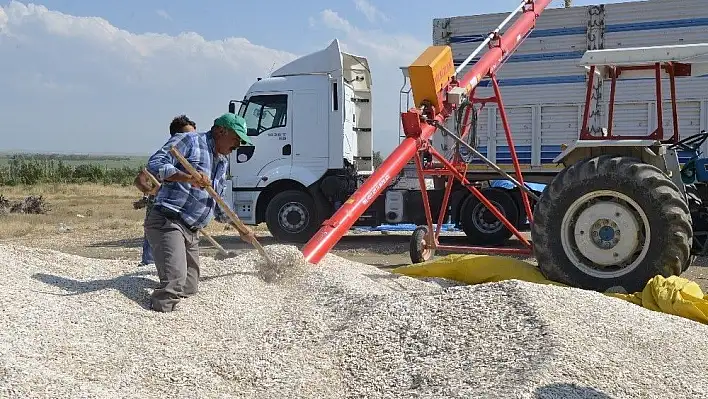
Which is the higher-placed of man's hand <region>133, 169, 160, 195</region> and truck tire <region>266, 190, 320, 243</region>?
man's hand <region>133, 169, 160, 195</region>

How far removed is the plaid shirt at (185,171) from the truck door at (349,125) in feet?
22.3

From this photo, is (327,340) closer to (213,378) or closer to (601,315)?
(213,378)

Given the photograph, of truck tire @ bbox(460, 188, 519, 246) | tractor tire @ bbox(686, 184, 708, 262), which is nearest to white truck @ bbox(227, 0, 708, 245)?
truck tire @ bbox(460, 188, 519, 246)

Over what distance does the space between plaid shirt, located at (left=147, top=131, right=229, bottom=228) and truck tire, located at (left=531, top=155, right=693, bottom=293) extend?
117 inches

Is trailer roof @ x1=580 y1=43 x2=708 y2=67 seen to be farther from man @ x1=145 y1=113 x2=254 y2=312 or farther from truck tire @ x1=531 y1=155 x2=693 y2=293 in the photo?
man @ x1=145 y1=113 x2=254 y2=312

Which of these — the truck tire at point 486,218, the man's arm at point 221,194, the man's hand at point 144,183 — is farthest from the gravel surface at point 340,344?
the truck tire at point 486,218

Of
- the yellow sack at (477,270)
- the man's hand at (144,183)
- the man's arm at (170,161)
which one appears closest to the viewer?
the man's arm at (170,161)

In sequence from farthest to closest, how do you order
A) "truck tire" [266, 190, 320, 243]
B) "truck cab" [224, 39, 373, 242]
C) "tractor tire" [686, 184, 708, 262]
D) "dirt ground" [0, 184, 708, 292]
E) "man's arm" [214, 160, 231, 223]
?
"truck tire" [266, 190, 320, 243]
"truck cab" [224, 39, 373, 242]
"dirt ground" [0, 184, 708, 292]
"tractor tire" [686, 184, 708, 262]
"man's arm" [214, 160, 231, 223]

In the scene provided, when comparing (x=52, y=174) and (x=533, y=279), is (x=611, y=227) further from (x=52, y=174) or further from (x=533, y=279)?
(x=52, y=174)

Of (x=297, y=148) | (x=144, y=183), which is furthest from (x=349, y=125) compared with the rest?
(x=144, y=183)

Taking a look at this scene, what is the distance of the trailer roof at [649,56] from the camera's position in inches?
267

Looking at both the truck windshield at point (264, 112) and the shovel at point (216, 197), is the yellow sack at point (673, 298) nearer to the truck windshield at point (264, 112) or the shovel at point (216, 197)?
the shovel at point (216, 197)

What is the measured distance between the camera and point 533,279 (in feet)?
21.6

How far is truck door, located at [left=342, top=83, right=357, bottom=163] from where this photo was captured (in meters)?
12.2
